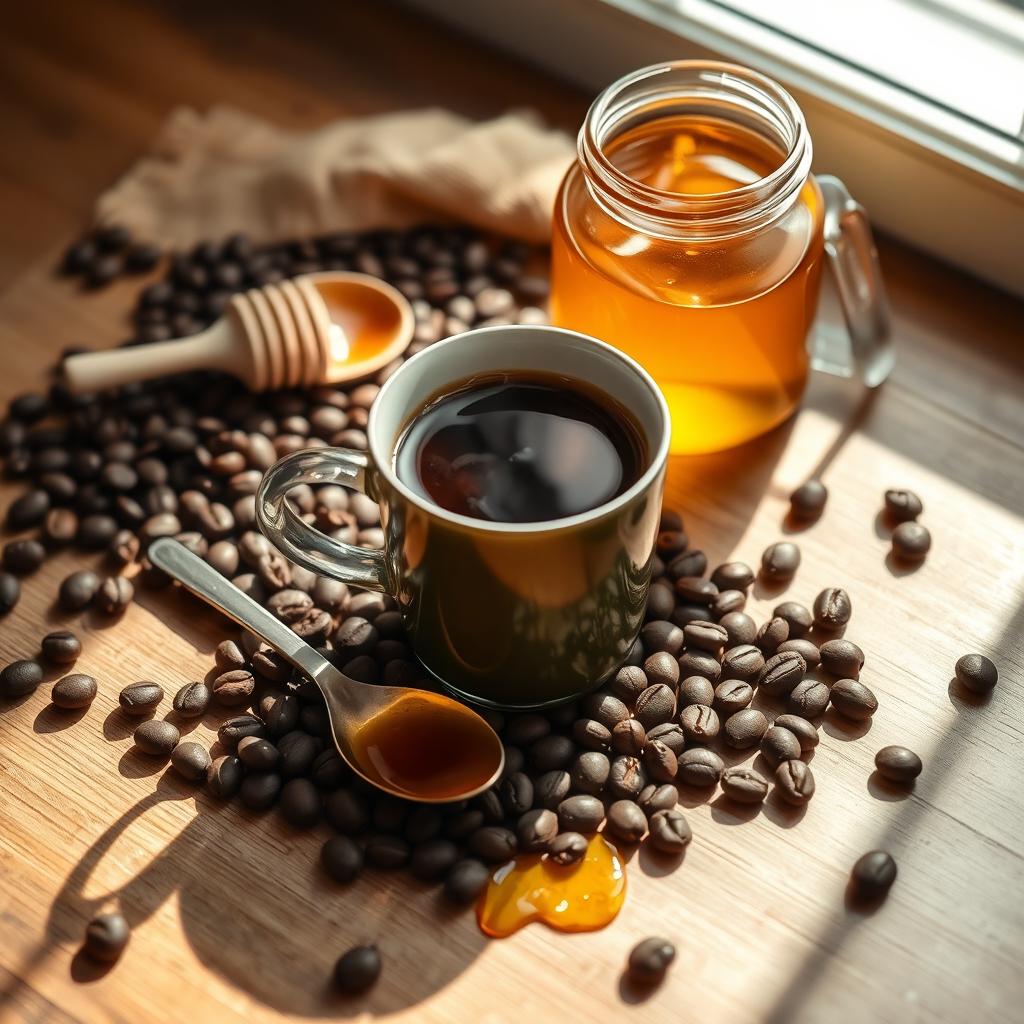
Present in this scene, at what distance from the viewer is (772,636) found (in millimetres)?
1215

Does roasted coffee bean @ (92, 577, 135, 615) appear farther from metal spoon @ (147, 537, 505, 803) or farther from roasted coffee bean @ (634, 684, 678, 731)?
roasted coffee bean @ (634, 684, 678, 731)

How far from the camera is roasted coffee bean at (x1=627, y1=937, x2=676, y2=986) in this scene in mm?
1008

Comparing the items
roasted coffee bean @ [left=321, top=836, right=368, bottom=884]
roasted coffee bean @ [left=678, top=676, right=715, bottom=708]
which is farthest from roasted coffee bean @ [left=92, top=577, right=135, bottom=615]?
roasted coffee bean @ [left=678, top=676, right=715, bottom=708]

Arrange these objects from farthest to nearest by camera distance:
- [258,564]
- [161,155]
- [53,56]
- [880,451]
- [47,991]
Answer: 1. [53,56]
2. [161,155]
3. [880,451]
4. [258,564]
5. [47,991]

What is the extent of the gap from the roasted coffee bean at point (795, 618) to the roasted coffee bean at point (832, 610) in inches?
0.4

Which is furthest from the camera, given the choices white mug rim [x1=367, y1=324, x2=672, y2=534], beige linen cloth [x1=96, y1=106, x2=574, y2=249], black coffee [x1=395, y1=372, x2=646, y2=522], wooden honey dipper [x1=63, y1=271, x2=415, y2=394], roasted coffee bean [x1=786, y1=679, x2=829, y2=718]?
beige linen cloth [x1=96, y1=106, x2=574, y2=249]

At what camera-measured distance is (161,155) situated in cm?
168

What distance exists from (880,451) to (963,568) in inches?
6.9

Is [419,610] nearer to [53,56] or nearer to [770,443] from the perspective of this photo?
[770,443]

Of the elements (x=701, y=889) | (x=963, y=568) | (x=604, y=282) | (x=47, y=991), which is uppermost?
(x=604, y=282)

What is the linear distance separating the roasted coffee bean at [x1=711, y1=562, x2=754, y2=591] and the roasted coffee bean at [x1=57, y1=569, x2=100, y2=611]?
2.09 feet

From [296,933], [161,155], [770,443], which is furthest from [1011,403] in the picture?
[161,155]

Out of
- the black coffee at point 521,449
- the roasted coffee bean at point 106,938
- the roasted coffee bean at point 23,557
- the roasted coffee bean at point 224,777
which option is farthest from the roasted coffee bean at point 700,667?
the roasted coffee bean at point 23,557

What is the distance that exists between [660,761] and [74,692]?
555mm
